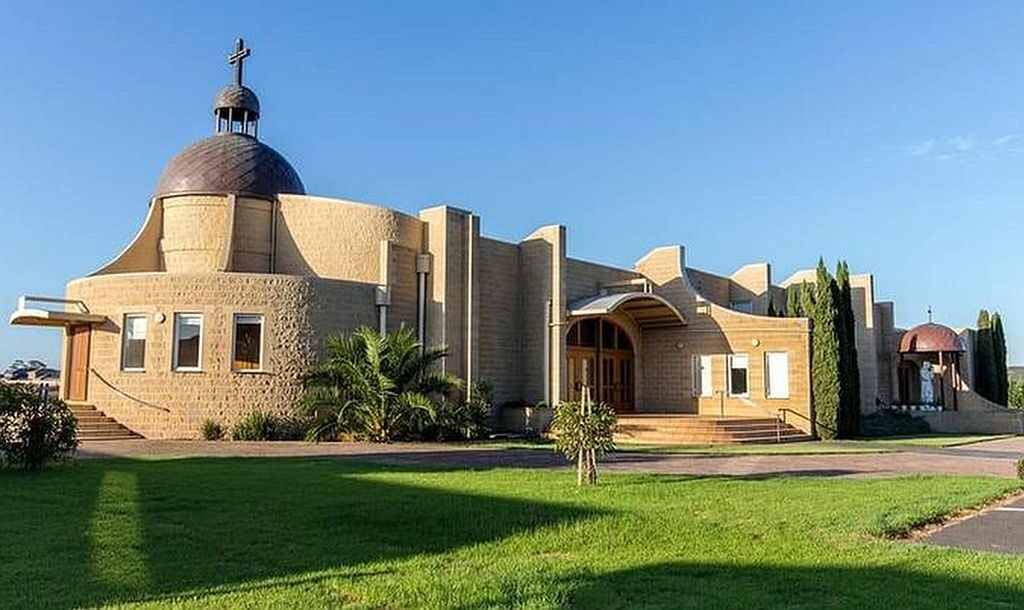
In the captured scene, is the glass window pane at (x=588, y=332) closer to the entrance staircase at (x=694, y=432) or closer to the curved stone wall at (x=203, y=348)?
the entrance staircase at (x=694, y=432)

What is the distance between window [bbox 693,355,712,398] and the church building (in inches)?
2.1

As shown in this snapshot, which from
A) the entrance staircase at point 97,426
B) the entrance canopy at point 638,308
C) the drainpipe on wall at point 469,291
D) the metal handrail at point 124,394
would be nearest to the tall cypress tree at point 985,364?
the entrance canopy at point 638,308

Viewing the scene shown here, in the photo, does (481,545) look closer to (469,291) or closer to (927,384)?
(469,291)

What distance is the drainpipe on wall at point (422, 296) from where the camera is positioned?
25.1m

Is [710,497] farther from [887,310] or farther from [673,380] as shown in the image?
[887,310]

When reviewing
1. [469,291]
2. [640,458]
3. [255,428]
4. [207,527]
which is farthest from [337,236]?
[207,527]

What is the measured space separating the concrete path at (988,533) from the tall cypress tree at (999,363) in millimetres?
33778

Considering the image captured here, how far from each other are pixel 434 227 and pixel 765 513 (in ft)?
58.6

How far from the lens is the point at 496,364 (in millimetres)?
26750

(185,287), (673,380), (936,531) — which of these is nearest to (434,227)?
(185,287)

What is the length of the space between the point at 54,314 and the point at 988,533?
72.2ft

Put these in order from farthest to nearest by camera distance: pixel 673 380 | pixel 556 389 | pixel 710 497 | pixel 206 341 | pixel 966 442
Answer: pixel 673 380
pixel 556 389
pixel 966 442
pixel 206 341
pixel 710 497

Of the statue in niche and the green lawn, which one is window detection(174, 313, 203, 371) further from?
the statue in niche

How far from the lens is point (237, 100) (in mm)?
28688
